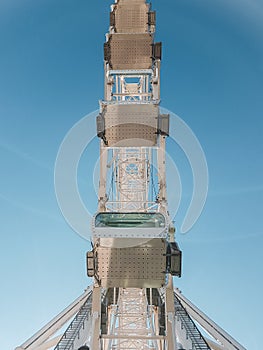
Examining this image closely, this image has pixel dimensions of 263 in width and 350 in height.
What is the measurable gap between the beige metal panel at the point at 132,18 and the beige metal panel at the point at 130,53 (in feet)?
3.82

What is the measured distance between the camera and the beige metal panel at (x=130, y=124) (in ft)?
25.6

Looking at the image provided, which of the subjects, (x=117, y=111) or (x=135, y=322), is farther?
(x=135, y=322)

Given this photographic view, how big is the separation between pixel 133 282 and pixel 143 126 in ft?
12.7

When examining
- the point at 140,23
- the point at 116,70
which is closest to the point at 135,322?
the point at 116,70

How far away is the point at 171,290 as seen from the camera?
250 inches

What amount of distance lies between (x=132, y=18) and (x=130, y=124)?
481cm

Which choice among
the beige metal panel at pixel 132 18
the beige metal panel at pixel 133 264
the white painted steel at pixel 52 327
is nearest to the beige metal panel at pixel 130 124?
the beige metal panel at pixel 133 264

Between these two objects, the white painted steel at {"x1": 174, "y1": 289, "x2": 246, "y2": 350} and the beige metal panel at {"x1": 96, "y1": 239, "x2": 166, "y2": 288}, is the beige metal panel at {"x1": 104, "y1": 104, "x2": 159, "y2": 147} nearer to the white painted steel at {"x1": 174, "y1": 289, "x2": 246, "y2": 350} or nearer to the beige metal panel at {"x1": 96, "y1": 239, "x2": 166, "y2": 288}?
the beige metal panel at {"x1": 96, "y1": 239, "x2": 166, "y2": 288}

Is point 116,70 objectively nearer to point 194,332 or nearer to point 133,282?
point 133,282

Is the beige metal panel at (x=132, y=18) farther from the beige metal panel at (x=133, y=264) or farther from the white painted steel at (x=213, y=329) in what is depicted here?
the white painted steel at (x=213, y=329)

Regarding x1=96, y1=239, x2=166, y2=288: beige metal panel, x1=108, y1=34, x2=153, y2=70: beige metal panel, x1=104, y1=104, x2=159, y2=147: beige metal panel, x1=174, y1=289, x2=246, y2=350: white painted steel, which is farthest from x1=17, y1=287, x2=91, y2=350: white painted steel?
x1=108, y1=34, x2=153, y2=70: beige metal panel

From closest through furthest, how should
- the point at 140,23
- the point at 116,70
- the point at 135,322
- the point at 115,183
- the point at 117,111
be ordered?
1. the point at 117,111
2. the point at 116,70
3. the point at 140,23
4. the point at 135,322
5. the point at 115,183

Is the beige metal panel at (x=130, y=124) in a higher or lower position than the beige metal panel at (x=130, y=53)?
lower

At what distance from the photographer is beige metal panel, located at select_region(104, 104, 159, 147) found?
7797mm
